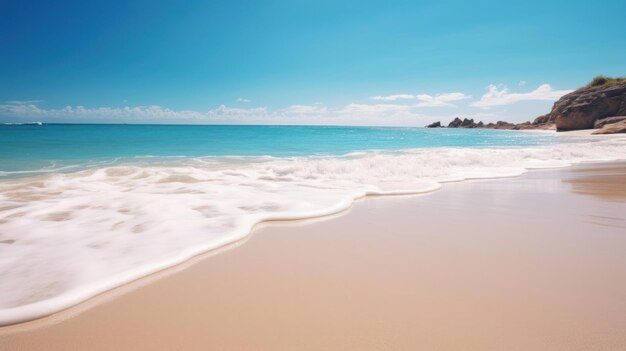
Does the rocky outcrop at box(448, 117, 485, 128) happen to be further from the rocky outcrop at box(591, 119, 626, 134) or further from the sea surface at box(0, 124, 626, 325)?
the sea surface at box(0, 124, 626, 325)

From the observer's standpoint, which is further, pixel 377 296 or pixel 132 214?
pixel 132 214

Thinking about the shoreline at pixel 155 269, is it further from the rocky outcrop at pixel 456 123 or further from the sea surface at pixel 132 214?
the rocky outcrop at pixel 456 123

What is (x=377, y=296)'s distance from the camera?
2051 millimetres

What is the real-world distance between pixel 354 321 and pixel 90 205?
185 inches

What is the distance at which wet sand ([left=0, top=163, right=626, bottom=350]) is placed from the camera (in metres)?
1.63

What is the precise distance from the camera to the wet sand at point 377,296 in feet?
5.35

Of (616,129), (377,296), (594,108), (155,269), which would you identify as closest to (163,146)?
(155,269)

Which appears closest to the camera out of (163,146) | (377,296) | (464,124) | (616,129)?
(377,296)

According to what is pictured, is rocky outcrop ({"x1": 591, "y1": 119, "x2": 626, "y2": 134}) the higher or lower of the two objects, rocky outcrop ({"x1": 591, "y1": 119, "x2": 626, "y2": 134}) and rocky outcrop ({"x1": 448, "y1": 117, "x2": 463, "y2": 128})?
the lower

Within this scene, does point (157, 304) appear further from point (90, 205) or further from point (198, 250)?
point (90, 205)

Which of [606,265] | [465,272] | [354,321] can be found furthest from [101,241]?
[606,265]

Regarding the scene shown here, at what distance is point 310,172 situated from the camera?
337 inches

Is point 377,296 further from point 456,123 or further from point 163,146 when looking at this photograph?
point 456,123

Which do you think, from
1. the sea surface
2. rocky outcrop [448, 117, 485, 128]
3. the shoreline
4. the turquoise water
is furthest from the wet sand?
rocky outcrop [448, 117, 485, 128]
